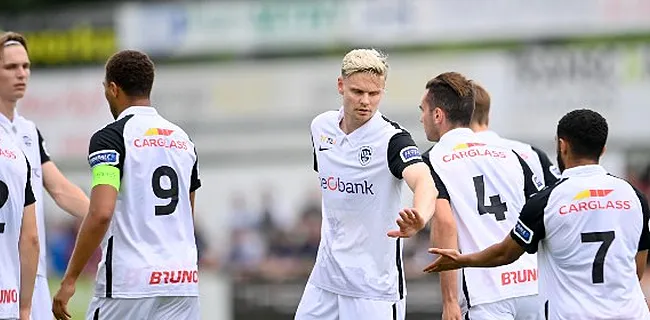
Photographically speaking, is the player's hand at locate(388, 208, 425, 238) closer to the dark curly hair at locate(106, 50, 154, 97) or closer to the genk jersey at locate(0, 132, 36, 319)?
the dark curly hair at locate(106, 50, 154, 97)

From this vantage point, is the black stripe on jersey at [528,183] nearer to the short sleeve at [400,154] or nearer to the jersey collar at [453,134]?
the jersey collar at [453,134]

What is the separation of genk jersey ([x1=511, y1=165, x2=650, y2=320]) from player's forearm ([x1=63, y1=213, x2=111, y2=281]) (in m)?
2.48

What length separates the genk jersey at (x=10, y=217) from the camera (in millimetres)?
7867

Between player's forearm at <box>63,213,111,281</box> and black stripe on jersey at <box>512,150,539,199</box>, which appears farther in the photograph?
black stripe on jersey at <box>512,150,539,199</box>

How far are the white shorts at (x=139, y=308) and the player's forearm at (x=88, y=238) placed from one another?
291 millimetres

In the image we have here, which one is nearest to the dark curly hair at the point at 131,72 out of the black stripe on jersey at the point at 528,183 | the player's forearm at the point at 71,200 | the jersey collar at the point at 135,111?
the jersey collar at the point at 135,111

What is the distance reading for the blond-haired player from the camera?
27.6 ft

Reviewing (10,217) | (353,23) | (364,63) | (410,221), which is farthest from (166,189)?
(353,23)

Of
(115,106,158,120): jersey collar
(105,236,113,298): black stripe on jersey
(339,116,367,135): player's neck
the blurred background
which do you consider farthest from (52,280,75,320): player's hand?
the blurred background

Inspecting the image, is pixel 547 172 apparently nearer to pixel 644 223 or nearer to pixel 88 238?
pixel 644 223

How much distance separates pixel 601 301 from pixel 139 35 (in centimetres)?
2414

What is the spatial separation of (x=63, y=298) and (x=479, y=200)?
2.72m

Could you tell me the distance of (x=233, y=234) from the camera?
25.2 metres

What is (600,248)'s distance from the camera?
25.5 feet
